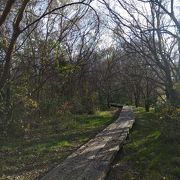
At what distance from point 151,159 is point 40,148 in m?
3.86

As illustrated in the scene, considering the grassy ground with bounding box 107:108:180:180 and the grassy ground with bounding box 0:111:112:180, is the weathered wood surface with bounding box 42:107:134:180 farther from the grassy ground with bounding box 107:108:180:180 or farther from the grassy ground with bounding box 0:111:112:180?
the grassy ground with bounding box 0:111:112:180

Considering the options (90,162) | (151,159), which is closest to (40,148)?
(90,162)

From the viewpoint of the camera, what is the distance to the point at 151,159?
9.78 metres

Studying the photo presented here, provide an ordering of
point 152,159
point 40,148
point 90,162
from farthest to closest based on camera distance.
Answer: point 40,148 < point 152,159 < point 90,162

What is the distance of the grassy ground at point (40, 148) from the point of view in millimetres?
8859

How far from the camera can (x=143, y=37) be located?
21281 mm

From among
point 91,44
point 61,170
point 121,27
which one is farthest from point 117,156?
point 91,44

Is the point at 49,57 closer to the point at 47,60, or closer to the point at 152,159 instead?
the point at 47,60

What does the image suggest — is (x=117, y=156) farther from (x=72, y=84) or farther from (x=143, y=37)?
(x=72, y=84)

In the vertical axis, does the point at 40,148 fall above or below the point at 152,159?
above

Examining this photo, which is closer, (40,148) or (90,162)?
(90,162)

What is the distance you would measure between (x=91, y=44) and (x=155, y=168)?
27778mm

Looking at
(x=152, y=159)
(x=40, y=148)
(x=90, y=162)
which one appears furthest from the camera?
(x=40, y=148)

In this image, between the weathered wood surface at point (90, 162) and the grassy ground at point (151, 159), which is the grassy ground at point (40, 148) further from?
the grassy ground at point (151, 159)
